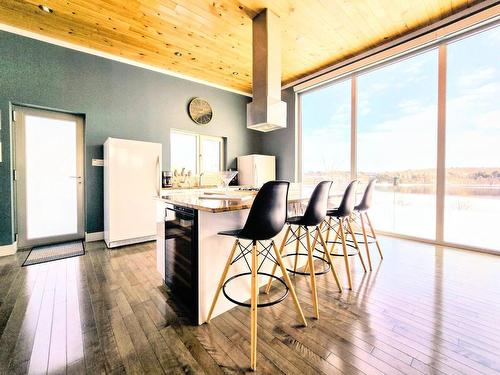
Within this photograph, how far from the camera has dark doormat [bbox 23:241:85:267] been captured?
9.47 ft

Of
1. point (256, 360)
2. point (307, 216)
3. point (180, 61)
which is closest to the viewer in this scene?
point (256, 360)

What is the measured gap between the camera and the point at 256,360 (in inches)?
51.0

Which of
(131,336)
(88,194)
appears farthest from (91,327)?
(88,194)

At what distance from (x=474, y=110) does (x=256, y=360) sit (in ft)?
13.4

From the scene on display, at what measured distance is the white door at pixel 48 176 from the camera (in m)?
3.27

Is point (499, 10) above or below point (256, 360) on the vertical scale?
above

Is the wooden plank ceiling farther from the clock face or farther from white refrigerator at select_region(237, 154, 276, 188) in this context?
white refrigerator at select_region(237, 154, 276, 188)

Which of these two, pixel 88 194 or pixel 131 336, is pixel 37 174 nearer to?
pixel 88 194

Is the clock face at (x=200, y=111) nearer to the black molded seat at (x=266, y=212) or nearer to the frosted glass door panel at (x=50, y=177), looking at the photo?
the frosted glass door panel at (x=50, y=177)

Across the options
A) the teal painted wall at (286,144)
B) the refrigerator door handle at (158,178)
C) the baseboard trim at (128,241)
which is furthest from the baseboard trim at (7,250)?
the teal painted wall at (286,144)

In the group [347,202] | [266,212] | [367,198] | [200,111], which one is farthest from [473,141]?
[200,111]

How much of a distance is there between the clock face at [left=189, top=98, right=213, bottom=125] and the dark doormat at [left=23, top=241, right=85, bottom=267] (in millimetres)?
3079

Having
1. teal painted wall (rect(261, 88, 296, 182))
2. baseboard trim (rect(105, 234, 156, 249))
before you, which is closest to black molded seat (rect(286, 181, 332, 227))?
baseboard trim (rect(105, 234, 156, 249))

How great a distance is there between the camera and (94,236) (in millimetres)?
3715
